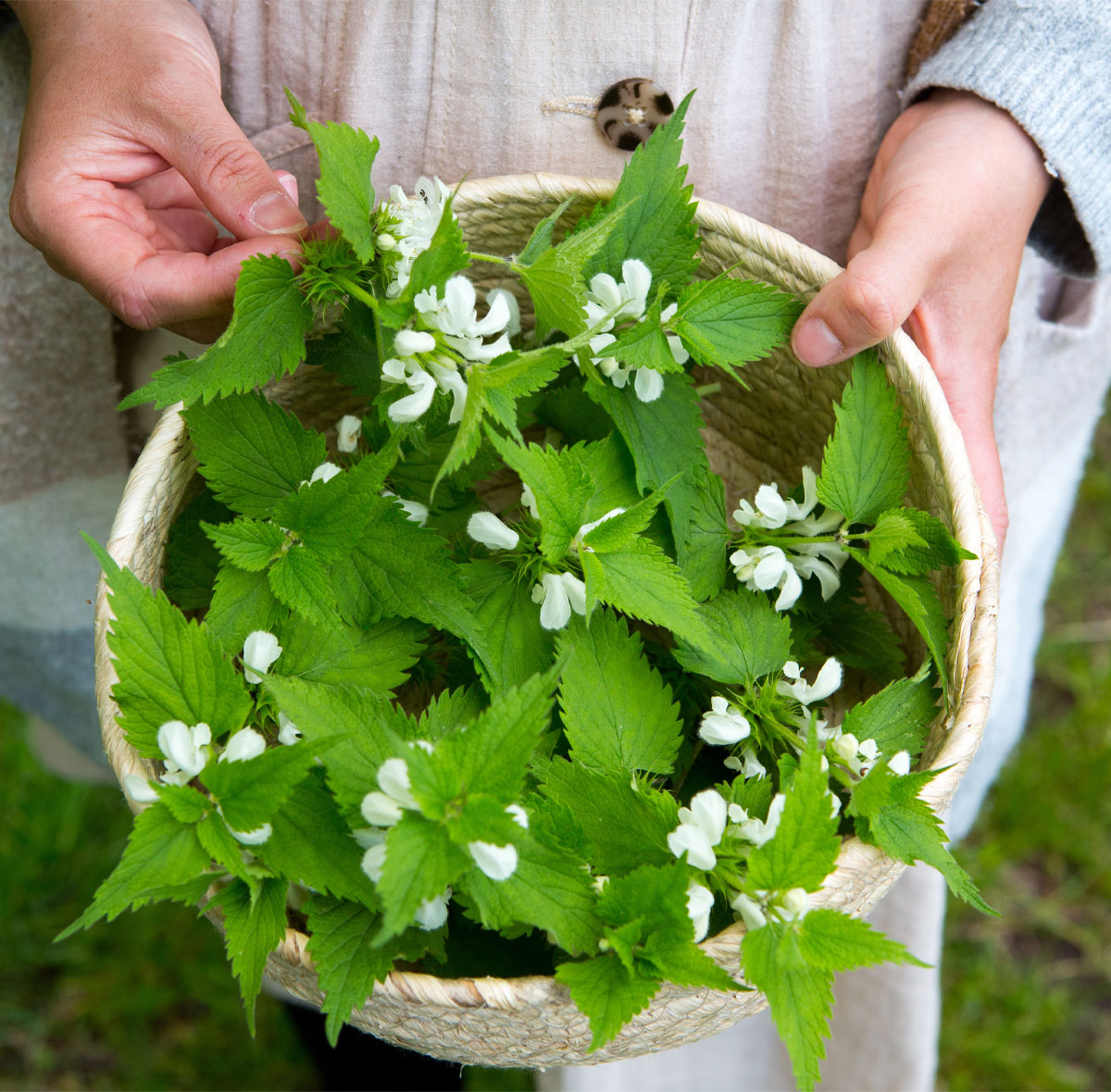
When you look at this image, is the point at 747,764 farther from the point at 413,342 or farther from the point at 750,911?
the point at 413,342

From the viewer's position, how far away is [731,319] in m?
0.63

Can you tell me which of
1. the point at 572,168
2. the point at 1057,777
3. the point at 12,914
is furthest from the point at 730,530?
the point at 12,914

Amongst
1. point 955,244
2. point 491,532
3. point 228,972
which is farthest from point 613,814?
point 228,972

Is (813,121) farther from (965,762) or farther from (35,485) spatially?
(35,485)

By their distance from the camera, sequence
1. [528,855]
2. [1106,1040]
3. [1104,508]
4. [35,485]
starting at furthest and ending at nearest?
[1104,508] → [1106,1040] → [35,485] → [528,855]

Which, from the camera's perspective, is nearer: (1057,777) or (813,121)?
(813,121)

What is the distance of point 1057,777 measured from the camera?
1378 mm

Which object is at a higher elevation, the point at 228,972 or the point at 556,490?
the point at 556,490

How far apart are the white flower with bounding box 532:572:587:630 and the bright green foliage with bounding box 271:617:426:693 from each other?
0.08 m

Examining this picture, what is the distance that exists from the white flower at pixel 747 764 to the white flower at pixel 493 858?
0.56 ft

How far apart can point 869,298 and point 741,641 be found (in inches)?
8.2

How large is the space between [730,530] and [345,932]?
1.11ft

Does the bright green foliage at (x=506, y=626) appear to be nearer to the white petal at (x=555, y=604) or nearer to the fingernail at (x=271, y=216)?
the white petal at (x=555, y=604)

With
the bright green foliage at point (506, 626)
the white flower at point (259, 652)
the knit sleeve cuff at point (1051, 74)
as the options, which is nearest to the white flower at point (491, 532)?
the bright green foliage at point (506, 626)
